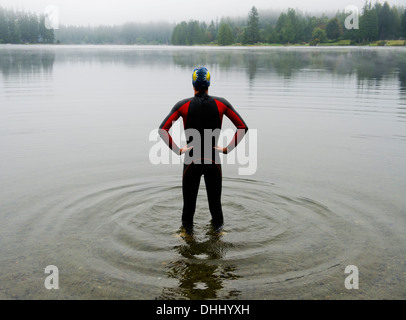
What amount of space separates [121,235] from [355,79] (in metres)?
30.7

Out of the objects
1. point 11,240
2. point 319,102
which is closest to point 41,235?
point 11,240

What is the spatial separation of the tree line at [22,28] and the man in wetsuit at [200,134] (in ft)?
624

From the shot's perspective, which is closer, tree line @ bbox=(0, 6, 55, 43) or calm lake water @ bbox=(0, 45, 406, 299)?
calm lake water @ bbox=(0, 45, 406, 299)

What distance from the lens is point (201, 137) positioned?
651 cm

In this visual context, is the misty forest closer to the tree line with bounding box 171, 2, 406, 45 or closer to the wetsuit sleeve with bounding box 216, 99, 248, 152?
the tree line with bounding box 171, 2, 406, 45

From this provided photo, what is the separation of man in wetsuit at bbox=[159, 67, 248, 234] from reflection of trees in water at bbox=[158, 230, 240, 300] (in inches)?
21.1

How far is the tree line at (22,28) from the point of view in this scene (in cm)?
17090

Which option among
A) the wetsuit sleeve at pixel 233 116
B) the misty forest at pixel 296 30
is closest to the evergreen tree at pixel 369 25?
the misty forest at pixel 296 30

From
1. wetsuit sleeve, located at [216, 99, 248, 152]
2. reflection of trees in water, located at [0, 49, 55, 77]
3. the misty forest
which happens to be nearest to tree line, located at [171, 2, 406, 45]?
the misty forest

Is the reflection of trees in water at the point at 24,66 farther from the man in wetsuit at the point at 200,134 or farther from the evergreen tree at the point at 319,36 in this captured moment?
the evergreen tree at the point at 319,36

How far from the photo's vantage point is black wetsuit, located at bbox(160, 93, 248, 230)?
6367 millimetres

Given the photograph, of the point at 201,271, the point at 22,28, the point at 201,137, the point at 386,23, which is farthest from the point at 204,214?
the point at 22,28

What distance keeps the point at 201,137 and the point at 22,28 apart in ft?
648

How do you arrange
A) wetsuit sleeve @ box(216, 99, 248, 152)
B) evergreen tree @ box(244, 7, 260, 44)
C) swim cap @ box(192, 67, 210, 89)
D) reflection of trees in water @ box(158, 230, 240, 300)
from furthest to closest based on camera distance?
evergreen tree @ box(244, 7, 260, 44)
wetsuit sleeve @ box(216, 99, 248, 152)
swim cap @ box(192, 67, 210, 89)
reflection of trees in water @ box(158, 230, 240, 300)
